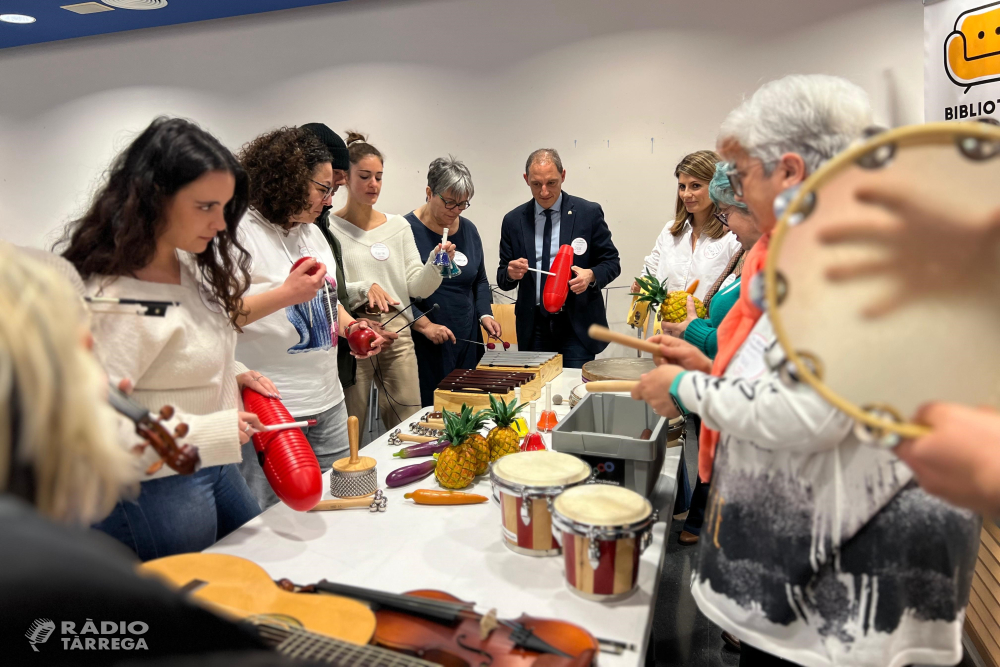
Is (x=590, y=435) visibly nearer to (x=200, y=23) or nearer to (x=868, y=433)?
(x=868, y=433)

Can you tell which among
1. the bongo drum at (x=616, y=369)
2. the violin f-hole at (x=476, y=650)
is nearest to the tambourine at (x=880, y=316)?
the violin f-hole at (x=476, y=650)

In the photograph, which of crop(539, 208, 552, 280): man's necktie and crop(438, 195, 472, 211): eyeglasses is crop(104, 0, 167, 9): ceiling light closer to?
crop(438, 195, 472, 211): eyeglasses

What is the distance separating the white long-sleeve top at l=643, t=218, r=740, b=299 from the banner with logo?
4.36 ft

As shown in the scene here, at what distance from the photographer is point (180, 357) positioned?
153 centimetres

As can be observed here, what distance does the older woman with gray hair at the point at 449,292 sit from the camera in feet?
11.9

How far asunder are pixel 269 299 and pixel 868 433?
5.50 feet

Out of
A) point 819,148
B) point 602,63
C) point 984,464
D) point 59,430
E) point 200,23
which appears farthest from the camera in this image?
point 200,23

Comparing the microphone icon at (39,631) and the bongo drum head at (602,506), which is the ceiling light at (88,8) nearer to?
the bongo drum head at (602,506)

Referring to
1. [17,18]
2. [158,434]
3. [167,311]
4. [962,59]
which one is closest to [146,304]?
[167,311]

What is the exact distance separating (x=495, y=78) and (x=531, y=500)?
4.86 metres

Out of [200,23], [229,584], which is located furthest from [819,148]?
[200,23]

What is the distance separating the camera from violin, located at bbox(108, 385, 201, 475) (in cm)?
115

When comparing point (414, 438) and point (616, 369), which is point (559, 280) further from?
point (414, 438)

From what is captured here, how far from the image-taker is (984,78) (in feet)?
10.7
